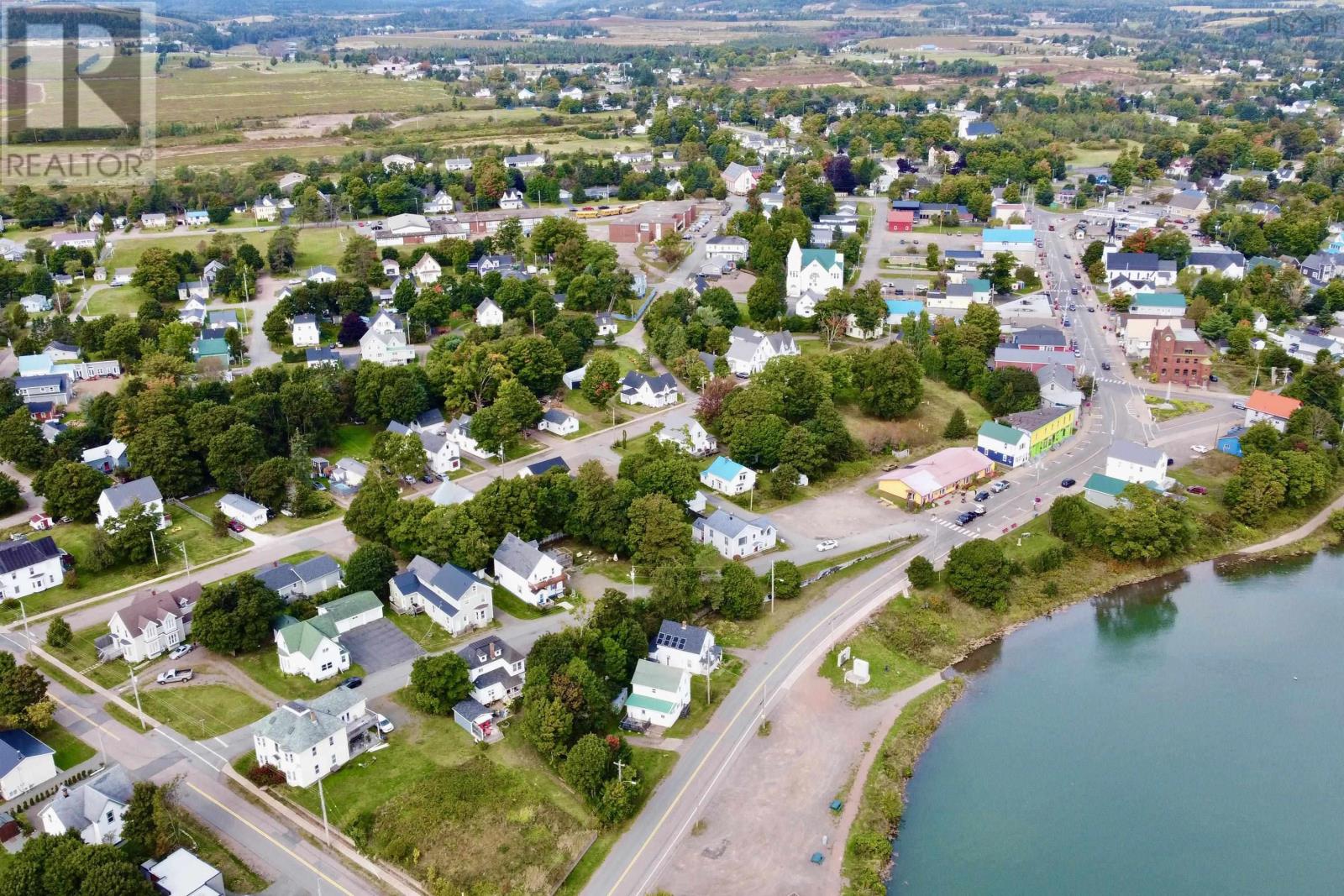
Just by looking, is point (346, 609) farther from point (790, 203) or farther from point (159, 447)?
point (790, 203)

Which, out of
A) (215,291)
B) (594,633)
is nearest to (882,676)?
(594,633)

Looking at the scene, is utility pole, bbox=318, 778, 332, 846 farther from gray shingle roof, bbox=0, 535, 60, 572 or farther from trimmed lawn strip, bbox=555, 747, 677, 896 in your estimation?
gray shingle roof, bbox=0, 535, 60, 572

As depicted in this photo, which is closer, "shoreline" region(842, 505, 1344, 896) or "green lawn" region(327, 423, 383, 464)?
"shoreline" region(842, 505, 1344, 896)

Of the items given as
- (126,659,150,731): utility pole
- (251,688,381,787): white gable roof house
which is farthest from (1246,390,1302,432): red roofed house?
(126,659,150,731): utility pole

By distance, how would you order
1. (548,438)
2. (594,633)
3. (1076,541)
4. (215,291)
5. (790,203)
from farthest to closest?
(790,203), (215,291), (548,438), (1076,541), (594,633)

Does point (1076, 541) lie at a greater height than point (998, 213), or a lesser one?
lesser
